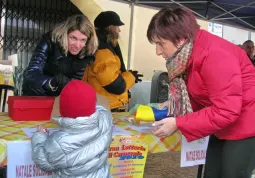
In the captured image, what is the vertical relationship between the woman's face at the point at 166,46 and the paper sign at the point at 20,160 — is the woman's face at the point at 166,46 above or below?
above

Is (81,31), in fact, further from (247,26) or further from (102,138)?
(247,26)

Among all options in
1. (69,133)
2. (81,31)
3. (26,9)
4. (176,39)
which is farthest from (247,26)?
(69,133)

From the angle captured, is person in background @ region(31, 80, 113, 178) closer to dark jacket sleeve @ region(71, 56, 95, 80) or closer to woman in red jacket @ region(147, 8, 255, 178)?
woman in red jacket @ region(147, 8, 255, 178)

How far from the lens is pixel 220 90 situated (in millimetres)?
1244

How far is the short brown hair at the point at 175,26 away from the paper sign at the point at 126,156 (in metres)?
0.61

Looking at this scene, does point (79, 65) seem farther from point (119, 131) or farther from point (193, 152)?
point (193, 152)

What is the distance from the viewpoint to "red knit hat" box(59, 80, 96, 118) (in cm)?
125

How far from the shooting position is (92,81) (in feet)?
8.02

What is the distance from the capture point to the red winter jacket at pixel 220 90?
124 centimetres

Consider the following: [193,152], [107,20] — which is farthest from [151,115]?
[107,20]

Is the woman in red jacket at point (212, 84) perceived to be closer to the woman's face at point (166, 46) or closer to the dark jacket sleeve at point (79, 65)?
the woman's face at point (166, 46)

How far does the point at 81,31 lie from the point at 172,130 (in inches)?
42.1

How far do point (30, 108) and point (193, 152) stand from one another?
1.02 metres

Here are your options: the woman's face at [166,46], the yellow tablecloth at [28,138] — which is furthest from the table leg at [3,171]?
the woman's face at [166,46]
